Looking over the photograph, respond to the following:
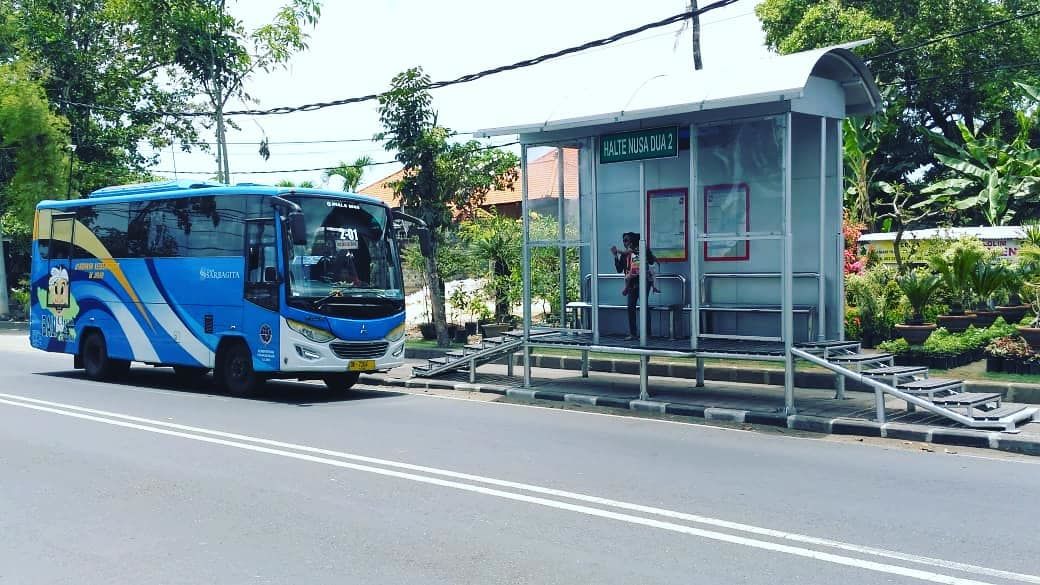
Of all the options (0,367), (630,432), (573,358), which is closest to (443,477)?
(630,432)

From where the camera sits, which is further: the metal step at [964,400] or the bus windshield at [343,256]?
the bus windshield at [343,256]

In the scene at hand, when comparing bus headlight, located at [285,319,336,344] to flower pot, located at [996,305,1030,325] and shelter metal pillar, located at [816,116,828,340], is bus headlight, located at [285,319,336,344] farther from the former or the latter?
flower pot, located at [996,305,1030,325]

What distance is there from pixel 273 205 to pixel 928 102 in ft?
94.6

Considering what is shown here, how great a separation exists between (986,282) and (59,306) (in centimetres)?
1680

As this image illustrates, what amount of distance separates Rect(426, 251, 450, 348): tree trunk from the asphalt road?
886cm

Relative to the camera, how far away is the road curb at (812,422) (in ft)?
32.5

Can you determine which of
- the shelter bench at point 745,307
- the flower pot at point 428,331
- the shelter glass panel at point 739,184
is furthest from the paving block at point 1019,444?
the flower pot at point 428,331

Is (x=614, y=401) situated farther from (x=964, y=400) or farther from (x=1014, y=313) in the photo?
(x=1014, y=313)

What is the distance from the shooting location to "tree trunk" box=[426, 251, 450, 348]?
20.9 meters

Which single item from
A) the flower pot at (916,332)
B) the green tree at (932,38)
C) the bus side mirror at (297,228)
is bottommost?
the flower pot at (916,332)

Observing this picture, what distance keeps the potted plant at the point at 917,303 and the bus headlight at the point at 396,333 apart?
8.07m

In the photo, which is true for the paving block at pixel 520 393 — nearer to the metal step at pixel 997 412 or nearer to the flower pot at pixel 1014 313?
the metal step at pixel 997 412

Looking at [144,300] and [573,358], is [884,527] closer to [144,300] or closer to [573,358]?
[573,358]

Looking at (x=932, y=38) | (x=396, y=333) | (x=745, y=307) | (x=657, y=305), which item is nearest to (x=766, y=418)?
(x=745, y=307)
